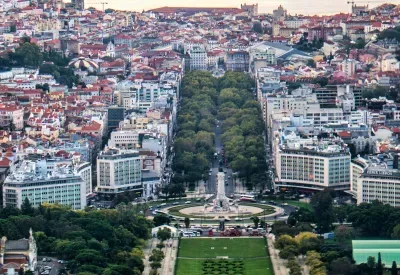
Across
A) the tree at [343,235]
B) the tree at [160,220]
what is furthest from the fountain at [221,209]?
the tree at [343,235]

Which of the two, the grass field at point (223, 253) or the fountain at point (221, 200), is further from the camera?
the fountain at point (221, 200)

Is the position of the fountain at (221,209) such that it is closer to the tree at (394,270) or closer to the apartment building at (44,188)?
the apartment building at (44,188)

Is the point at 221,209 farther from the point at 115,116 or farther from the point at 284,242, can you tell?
the point at 115,116

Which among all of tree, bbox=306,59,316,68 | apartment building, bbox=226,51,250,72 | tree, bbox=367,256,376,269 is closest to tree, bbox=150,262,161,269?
tree, bbox=367,256,376,269

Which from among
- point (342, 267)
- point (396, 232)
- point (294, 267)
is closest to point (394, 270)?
point (342, 267)

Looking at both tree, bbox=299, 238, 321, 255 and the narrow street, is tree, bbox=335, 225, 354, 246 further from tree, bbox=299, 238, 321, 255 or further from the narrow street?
the narrow street

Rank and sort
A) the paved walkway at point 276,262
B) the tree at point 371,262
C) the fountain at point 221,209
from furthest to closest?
the fountain at point 221,209 → the paved walkway at point 276,262 → the tree at point 371,262
